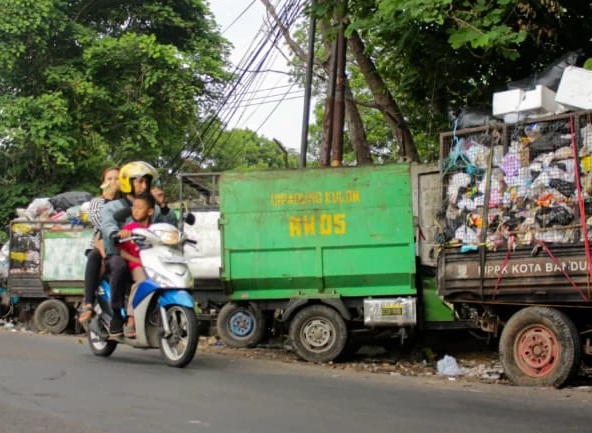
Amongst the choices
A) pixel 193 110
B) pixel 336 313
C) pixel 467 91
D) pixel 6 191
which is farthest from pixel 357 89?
pixel 336 313

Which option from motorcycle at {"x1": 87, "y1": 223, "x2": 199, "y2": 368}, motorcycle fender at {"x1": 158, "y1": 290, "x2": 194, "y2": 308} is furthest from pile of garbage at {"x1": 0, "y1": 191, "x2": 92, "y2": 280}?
motorcycle fender at {"x1": 158, "y1": 290, "x2": 194, "y2": 308}

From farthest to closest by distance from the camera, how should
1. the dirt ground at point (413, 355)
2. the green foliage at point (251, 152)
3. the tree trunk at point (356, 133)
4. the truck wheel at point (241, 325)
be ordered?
the green foliage at point (251, 152) → the tree trunk at point (356, 133) → the truck wheel at point (241, 325) → the dirt ground at point (413, 355)

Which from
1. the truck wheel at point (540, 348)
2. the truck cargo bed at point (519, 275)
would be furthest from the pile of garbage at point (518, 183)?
the truck wheel at point (540, 348)

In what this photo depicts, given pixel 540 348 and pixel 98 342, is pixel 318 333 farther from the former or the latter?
pixel 540 348

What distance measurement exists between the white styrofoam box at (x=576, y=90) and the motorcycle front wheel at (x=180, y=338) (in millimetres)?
3763

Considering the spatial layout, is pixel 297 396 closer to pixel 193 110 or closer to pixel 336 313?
pixel 336 313

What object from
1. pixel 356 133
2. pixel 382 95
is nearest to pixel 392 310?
pixel 382 95

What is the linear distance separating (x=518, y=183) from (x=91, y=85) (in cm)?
1248

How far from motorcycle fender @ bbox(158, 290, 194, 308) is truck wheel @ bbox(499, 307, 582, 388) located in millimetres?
2834

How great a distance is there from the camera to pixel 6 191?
1827cm

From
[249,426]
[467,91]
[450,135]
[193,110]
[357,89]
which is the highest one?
[357,89]

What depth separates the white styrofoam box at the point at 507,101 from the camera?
7250mm

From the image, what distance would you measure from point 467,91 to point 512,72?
Answer: 0.92m

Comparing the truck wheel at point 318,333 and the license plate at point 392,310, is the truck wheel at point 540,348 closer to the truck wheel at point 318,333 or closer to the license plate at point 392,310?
the license plate at point 392,310
